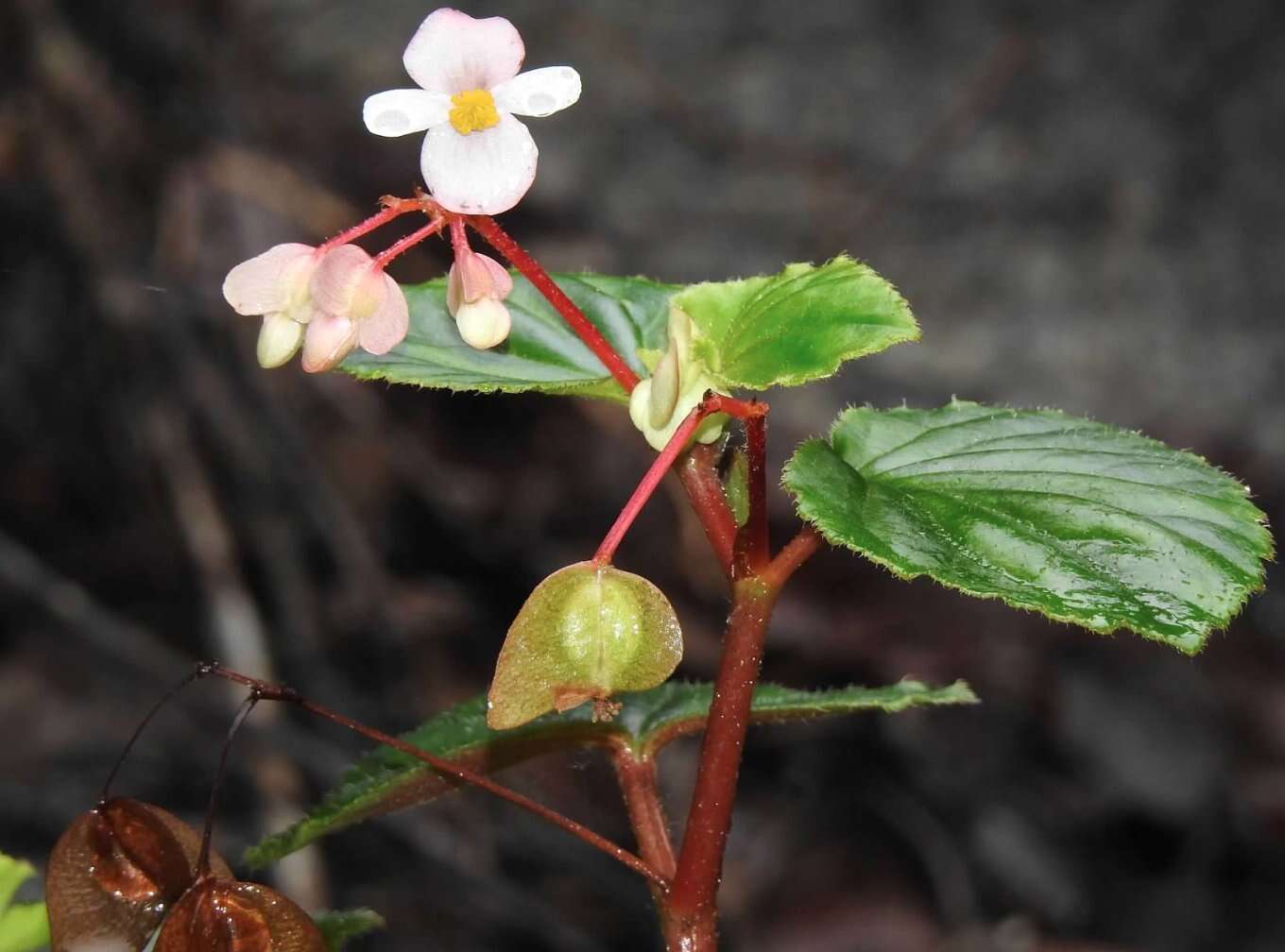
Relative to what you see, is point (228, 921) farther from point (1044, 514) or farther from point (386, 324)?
point (1044, 514)

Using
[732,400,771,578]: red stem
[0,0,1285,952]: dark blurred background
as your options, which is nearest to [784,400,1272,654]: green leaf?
[732,400,771,578]: red stem

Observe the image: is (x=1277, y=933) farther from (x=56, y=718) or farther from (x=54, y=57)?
(x=54, y=57)

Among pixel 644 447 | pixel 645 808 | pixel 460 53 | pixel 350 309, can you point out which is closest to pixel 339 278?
pixel 350 309

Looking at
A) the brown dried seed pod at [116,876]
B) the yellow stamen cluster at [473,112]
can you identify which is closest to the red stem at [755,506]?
the yellow stamen cluster at [473,112]

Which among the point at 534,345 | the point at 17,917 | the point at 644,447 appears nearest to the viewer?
the point at 17,917

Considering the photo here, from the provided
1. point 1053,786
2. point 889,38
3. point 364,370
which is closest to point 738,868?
point 1053,786

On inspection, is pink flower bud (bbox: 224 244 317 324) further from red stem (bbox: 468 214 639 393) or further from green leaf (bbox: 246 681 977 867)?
green leaf (bbox: 246 681 977 867)

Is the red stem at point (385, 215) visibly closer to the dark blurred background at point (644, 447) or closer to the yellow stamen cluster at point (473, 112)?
the yellow stamen cluster at point (473, 112)
